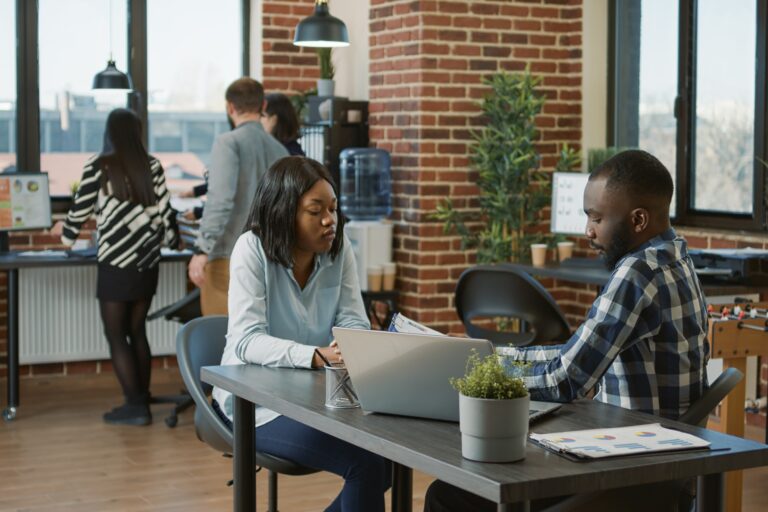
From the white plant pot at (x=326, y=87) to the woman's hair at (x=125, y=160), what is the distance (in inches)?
48.9

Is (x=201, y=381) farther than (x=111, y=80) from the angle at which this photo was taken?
No

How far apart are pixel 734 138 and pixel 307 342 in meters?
3.27

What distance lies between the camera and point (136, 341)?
5.82 metres

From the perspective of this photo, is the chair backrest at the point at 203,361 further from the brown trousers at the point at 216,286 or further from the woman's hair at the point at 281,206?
the brown trousers at the point at 216,286

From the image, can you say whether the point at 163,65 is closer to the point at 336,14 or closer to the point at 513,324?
the point at 336,14

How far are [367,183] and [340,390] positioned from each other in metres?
3.92

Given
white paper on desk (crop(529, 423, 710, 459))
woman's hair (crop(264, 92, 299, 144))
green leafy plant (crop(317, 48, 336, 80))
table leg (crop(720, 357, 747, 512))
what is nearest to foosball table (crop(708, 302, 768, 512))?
table leg (crop(720, 357, 747, 512))

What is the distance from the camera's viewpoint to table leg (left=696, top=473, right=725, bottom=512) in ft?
7.23

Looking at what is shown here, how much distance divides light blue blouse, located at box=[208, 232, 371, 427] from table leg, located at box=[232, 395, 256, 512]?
0.50 feet

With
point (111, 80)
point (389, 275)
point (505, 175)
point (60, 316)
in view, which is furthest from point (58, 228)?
point (505, 175)

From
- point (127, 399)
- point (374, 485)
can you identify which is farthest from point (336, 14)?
point (374, 485)

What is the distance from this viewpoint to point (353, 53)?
6707mm

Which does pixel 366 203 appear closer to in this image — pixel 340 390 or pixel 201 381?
pixel 201 381

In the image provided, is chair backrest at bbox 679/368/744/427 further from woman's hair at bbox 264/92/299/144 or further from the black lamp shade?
the black lamp shade
